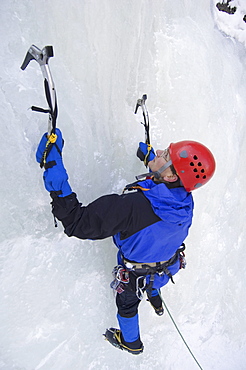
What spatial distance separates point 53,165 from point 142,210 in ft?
1.54

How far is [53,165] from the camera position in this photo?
139 cm

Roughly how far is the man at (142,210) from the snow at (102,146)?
0.29 m

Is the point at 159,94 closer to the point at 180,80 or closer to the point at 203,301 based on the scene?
the point at 180,80

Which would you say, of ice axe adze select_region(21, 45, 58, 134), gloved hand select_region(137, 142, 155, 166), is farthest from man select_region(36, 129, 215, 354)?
gloved hand select_region(137, 142, 155, 166)

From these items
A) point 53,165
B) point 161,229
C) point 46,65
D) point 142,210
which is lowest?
point 161,229

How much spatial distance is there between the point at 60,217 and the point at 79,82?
0.85m

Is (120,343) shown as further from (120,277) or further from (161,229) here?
(161,229)

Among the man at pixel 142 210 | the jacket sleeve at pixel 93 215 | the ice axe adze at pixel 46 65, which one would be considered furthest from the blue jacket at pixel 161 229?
the ice axe adze at pixel 46 65

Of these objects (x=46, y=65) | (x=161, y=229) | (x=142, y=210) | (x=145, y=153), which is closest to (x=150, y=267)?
(x=161, y=229)

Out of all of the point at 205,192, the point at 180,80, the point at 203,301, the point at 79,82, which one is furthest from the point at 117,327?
the point at 180,80

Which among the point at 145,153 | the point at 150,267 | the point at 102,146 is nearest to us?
the point at 150,267

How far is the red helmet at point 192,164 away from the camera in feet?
5.28

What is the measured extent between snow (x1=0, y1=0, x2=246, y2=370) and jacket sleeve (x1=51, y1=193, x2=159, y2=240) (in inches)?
14.2

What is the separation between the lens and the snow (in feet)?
5.43
